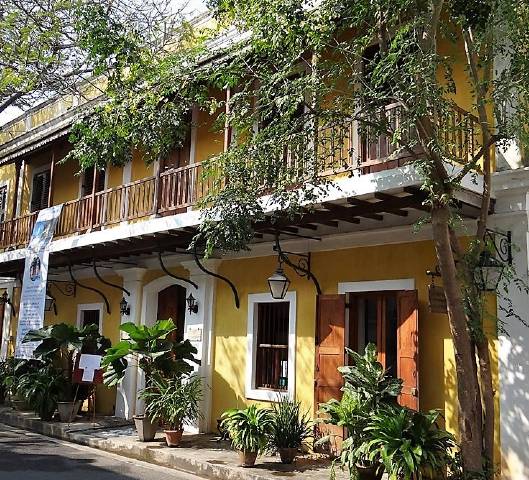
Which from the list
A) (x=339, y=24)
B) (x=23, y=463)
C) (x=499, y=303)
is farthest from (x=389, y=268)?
(x=23, y=463)

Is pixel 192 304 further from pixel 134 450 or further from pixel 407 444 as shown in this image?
pixel 407 444

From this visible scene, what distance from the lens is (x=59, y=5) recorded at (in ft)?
39.3

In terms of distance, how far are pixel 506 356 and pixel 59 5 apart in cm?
982

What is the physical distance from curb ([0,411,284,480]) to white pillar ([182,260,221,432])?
1586mm

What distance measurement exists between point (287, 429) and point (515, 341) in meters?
3.17

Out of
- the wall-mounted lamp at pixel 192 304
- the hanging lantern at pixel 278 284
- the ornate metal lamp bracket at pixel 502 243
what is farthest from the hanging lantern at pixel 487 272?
the wall-mounted lamp at pixel 192 304

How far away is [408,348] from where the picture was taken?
8.41 metres

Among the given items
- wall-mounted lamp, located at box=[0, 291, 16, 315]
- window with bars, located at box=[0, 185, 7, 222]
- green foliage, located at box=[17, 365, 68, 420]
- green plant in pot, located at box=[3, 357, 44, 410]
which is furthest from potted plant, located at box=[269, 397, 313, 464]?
window with bars, located at box=[0, 185, 7, 222]

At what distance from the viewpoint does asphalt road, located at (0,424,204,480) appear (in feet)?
27.6

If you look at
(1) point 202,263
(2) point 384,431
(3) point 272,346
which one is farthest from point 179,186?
(2) point 384,431

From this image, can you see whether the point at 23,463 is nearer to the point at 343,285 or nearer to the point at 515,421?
the point at 343,285

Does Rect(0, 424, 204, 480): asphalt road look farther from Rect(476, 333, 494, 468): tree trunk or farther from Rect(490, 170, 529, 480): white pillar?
Rect(490, 170, 529, 480): white pillar

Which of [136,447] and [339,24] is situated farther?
[136,447]

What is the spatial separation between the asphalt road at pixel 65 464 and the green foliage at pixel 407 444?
2.81 metres
